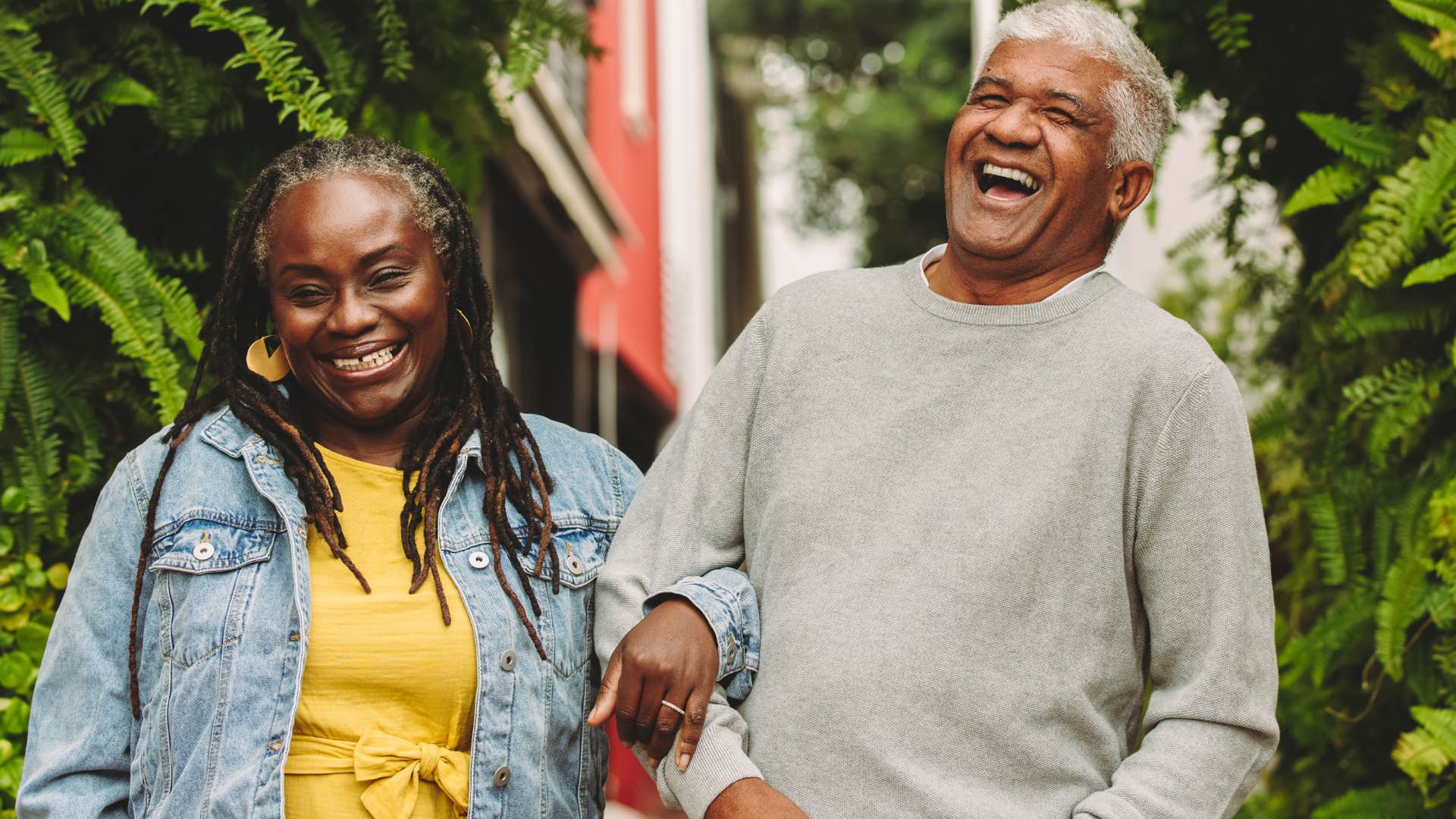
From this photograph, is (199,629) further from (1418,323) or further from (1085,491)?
(1418,323)

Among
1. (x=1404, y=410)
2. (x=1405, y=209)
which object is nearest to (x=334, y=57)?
(x=1405, y=209)

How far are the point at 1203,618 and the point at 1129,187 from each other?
702mm

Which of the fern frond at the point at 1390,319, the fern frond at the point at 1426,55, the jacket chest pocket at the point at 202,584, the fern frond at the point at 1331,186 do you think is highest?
the fern frond at the point at 1426,55

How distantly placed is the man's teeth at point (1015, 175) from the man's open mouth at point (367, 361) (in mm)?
1034

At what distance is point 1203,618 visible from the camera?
2.15m

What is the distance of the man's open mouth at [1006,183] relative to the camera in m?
2.33

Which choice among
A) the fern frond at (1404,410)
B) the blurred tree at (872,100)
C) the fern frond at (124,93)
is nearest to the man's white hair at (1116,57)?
the fern frond at (1404,410)

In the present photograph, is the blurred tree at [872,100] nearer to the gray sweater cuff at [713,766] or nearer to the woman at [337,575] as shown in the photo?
the woman at [337,575]

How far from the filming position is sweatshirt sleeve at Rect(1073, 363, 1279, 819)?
2.13 metres

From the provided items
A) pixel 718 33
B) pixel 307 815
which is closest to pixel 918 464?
pixel 307 815

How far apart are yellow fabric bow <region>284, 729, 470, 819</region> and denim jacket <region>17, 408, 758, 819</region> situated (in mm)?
36

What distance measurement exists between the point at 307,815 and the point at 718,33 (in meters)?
18.3

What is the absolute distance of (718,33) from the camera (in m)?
19.7

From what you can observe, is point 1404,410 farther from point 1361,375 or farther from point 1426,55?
point 1426,55
